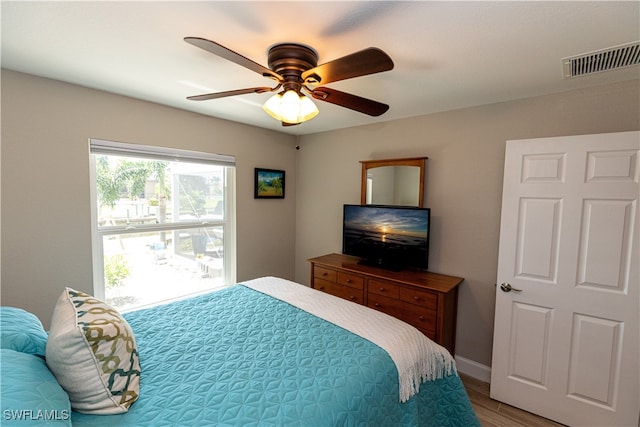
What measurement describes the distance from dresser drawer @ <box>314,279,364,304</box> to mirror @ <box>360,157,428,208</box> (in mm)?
958

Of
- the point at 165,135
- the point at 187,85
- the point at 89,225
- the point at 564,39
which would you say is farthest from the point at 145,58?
the point at 564,39

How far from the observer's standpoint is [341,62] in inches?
49.7

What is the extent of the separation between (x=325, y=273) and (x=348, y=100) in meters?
1.93

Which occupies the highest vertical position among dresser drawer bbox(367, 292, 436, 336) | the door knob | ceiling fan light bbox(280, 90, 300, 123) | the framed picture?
ceiling fan light bbox(280, 90, 300, 123)

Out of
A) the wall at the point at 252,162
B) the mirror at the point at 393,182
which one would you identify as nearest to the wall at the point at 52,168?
the wall at the point at 252,162

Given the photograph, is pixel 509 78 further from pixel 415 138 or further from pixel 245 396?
pixel 245 396

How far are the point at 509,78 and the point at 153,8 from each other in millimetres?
2122

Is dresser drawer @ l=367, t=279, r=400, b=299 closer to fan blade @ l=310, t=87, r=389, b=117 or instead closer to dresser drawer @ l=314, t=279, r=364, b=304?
dresser drawer @ l=314, t=279, r=364, b=304

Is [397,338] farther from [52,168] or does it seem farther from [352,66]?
[52,168]

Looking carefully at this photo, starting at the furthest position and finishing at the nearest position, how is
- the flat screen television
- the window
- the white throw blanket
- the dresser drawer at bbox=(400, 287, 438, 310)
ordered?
the flat screen television < the window < the dresser drawer at bbox=(400, 287, 438, 310) < the white throw blanket

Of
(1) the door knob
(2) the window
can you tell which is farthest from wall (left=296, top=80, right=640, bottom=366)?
(2) the window

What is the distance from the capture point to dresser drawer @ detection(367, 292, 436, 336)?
2.39 meters

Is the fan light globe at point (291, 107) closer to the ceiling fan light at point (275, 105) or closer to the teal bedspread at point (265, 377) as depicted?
the ceiling fan light at point (275, 105)

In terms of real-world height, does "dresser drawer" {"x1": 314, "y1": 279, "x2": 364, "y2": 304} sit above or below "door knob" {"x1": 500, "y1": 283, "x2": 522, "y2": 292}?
below
